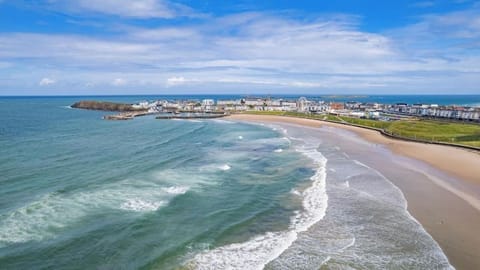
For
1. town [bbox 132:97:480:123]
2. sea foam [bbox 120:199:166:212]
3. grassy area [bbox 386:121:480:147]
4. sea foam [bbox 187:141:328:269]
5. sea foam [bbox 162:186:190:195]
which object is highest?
town [bbox 132:97:480:123]

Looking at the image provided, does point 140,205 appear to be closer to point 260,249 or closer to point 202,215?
point 202,215

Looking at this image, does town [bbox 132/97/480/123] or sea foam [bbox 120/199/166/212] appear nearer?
sea foam [bbox 120/199/166/212]

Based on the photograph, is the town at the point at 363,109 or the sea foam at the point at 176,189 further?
the town at the point at 363,109

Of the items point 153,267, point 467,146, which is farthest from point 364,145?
point 153,267

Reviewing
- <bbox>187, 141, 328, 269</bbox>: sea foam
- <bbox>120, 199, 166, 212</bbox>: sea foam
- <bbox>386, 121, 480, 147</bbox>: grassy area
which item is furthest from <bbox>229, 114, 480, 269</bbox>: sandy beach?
<bbox>120, 199, 166, 212</bbox>: sea foam

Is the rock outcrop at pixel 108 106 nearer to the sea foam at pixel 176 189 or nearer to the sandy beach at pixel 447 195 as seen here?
the sandy beach at pixel 447 195

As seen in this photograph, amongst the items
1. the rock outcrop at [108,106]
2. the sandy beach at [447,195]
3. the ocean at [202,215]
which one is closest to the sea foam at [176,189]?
the ocean at [202,215]

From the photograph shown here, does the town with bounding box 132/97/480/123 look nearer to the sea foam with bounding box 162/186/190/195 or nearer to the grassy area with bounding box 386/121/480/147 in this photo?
the grassy area with bounding box 386/121/480/147

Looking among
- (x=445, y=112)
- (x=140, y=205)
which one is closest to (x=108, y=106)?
(x=445, y=112)
